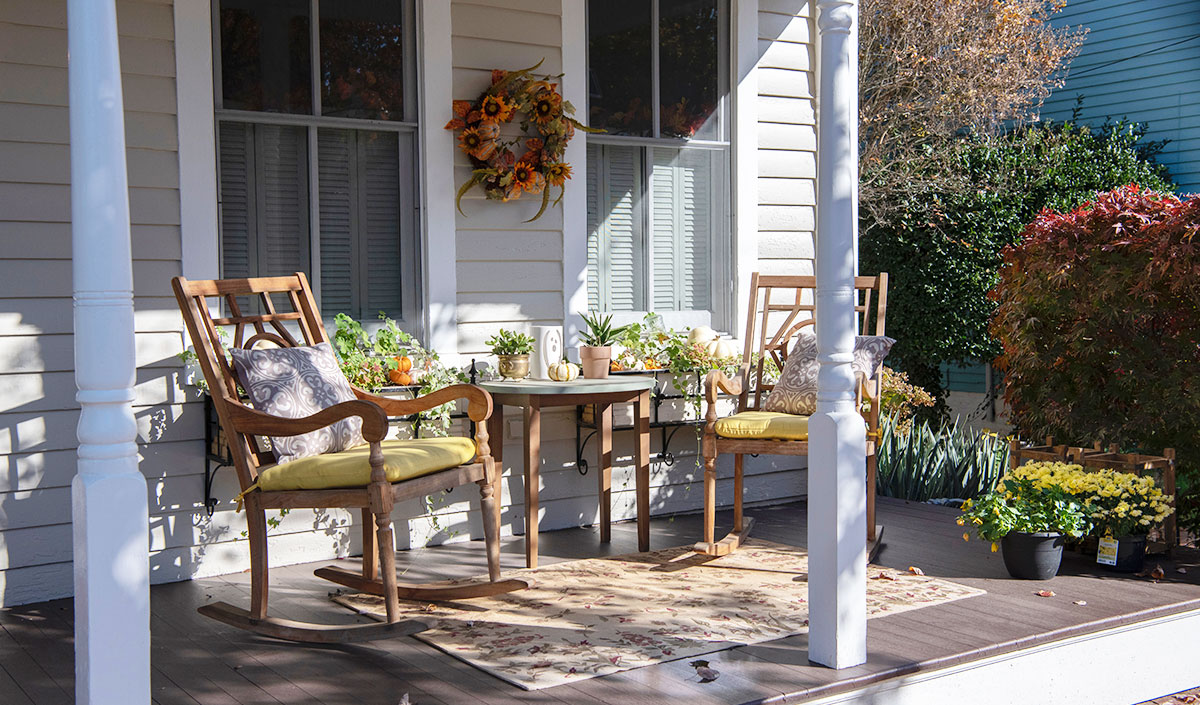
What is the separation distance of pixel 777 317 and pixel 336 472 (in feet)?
8.91

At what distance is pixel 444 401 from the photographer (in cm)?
375

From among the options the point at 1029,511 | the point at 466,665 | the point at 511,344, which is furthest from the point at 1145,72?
the point at 466,665

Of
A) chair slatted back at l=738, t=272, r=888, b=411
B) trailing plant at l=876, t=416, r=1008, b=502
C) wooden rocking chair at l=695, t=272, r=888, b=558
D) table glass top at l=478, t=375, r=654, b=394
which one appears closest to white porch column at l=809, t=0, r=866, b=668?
wooden rocking chair at l=695, t=272, r=888, b=558

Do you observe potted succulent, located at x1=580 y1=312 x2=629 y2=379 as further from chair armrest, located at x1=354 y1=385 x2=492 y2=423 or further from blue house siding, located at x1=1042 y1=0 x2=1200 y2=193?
blue house siding, located at x1=1042 y1=0 x2=1200 y2=193

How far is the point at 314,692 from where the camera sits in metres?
2.77

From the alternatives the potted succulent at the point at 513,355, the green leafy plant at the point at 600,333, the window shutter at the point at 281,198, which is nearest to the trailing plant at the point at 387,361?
the potted succulent at the point at 513,355

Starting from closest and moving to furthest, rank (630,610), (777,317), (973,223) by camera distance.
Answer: (630,610)
(777,317)
(973,223)

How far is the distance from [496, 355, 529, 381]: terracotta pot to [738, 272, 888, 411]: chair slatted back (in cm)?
94

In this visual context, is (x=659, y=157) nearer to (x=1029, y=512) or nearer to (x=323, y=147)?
(x=323, y=147)

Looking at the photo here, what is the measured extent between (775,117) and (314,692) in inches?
143

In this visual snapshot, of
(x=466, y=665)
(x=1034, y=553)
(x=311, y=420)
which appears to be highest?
(x=311, y=420)

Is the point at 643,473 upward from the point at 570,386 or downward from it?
downward

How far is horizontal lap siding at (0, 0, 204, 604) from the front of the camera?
3.67 meters

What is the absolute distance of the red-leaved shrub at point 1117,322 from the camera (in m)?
4.34
